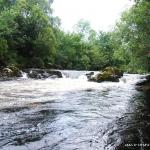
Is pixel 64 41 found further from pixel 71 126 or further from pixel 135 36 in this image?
pixel 71 126

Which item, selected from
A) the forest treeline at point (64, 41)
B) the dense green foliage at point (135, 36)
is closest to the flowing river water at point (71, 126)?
the forest treeline at point (64, 41)

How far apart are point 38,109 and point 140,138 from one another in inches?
163

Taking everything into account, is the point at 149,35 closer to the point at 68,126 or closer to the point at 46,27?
the point at 68,126

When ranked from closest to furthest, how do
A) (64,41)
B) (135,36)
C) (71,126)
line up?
1. (71,126)
2. (135,36)
3. (64,41)

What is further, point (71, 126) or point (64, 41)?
point (64, 41)

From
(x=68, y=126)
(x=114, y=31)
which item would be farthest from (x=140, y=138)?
(x=114, y=31)

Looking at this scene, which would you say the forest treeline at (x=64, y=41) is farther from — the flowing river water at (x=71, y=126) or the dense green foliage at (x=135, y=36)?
the flowing river water at (x=71, y=126)

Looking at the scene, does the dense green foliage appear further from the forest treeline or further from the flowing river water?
the flowing river water

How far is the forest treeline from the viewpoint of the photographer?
2094cm

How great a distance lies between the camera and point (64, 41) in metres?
54.2

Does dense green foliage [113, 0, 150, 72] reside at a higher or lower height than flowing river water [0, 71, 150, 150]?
higher

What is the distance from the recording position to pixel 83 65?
2135 inches

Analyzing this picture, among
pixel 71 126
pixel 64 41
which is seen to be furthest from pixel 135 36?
pixel 64 41

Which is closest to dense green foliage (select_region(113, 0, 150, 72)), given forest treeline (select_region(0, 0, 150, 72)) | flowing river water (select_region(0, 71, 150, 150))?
forest treeline (select_region(0, 0, 150, 72))
